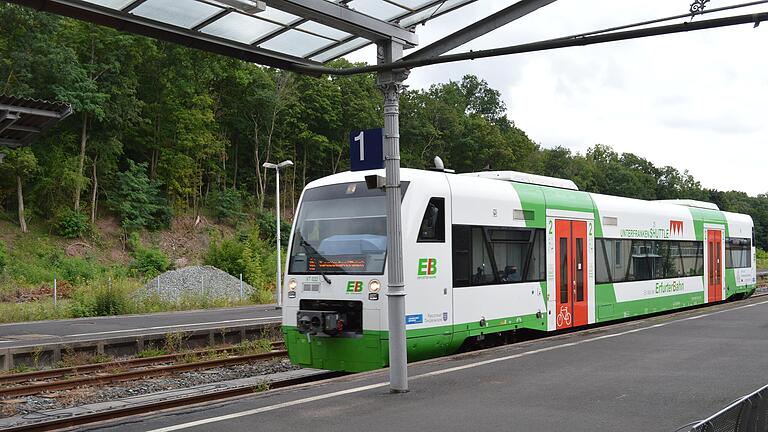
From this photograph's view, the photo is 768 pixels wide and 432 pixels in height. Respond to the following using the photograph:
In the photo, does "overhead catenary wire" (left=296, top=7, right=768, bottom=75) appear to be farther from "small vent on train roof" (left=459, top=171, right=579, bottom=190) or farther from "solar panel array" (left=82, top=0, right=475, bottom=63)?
"small vent on train roof" (left=459, top=171, right=579, bottom=190)

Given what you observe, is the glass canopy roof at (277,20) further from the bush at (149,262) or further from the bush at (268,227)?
the bush at (268,227)

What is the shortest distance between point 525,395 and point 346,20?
5115mm

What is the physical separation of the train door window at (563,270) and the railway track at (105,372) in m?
6.14

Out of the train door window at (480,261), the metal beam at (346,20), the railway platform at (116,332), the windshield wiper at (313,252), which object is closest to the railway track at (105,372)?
the railway platform at (116,332)

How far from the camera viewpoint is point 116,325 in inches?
952

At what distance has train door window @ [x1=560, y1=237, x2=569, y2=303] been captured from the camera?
1616 cm

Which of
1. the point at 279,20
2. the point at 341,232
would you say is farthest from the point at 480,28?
the point at 341,232

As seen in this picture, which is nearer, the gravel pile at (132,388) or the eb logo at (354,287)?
the eb logo at (354,287)

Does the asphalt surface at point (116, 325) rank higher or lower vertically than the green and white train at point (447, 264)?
lower

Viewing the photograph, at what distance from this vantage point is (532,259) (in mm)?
15180

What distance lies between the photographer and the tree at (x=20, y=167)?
1903 inches

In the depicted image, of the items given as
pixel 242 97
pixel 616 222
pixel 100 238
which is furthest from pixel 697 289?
pixel 242 97

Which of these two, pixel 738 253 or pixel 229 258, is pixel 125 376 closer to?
pixel 738 253

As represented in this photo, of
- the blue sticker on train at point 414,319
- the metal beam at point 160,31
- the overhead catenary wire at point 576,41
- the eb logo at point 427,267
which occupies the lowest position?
the blue sticker on train at point 414,319
